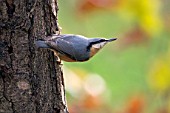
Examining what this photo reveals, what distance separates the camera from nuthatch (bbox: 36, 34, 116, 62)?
2344 millimetres

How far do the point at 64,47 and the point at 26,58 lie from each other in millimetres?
151

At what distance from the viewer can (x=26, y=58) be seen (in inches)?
91.4

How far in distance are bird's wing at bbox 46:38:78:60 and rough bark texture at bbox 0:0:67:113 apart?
2.2 inches

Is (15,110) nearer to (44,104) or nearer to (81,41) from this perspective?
(44,104)

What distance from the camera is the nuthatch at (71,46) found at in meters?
2.34

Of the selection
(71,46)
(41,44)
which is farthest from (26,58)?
(71,46)

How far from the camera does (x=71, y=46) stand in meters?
2.39

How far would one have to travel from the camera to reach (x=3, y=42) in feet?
7.45

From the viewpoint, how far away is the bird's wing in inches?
92.7

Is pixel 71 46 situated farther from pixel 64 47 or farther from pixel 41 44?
pixel 41 44

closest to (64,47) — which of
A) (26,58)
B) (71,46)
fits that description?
(71,46)

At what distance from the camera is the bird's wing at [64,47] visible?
2.35m

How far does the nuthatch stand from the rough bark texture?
0.14 feet

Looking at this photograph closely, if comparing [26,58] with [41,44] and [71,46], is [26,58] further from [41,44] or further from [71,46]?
[71,46]
